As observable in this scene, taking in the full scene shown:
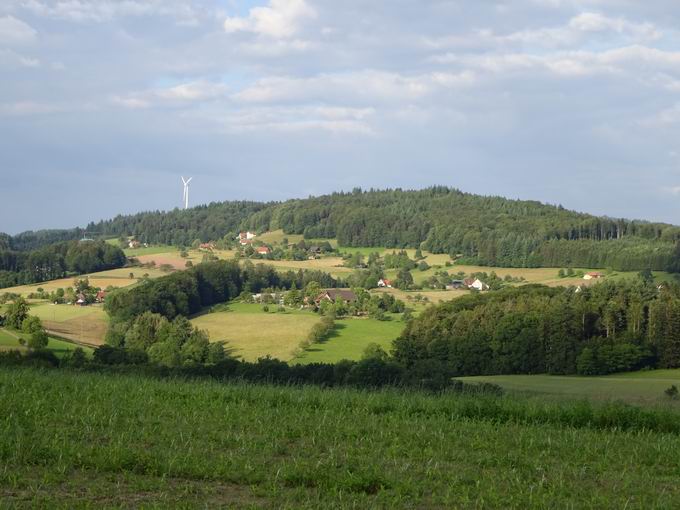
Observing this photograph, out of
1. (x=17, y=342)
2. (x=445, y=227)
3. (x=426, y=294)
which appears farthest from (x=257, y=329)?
(x=445, y=227)

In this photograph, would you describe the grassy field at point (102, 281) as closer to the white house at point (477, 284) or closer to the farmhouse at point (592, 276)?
the white house at point (477, 284)

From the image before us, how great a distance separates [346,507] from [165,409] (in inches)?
189

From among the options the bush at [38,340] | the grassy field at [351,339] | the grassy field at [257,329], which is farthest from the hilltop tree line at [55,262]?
the bush at [38,340]

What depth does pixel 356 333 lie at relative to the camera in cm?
5972

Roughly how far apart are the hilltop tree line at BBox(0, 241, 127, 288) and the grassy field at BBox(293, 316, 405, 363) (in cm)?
3918

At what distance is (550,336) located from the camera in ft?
148

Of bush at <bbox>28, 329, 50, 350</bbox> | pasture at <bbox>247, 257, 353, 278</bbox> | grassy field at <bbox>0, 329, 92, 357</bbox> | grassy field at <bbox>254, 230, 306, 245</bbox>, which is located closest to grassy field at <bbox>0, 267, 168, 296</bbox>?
pasture at <bbox>247, 257, 353, 278</bbox>

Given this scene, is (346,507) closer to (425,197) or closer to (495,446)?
(495,446)

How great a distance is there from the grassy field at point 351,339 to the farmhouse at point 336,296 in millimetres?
6629

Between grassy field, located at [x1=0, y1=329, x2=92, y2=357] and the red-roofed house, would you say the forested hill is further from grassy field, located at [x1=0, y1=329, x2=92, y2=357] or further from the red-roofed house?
grassy field, located at [x1=0, y1=329, x2=92, y2=357]

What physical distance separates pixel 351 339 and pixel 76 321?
20.6 meters

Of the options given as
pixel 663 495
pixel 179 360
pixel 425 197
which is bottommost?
pixel 179 360

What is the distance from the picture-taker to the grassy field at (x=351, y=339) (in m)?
50.6

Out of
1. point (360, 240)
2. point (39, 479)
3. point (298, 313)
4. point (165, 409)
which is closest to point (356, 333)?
point (298, 313)
